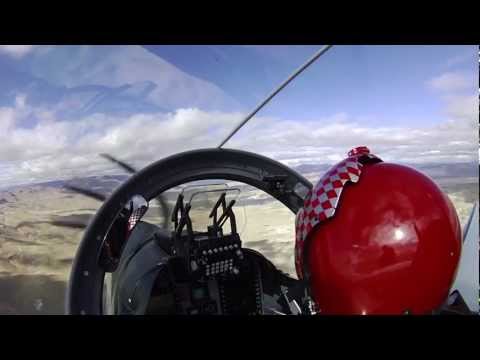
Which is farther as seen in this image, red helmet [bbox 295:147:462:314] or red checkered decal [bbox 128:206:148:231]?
red checkered decal [bbox 128:206:148:231]

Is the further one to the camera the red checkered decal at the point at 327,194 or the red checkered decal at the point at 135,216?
the red checkered decal at the point at 135,216

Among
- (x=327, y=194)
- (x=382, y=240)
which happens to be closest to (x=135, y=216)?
(x=327, y=194)

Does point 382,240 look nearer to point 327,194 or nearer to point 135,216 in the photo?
point 327,194

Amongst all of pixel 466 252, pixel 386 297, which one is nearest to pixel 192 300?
pixel 386 297

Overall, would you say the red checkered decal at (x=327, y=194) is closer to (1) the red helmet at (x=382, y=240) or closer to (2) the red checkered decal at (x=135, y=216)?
(1) the red helmet at (x=382, y=240)

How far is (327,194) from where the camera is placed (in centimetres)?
115

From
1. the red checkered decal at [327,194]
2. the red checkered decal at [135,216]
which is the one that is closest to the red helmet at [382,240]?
the red checkered decal at [327,194]

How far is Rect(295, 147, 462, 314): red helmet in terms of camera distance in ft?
3.53

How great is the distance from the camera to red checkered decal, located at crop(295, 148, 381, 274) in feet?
3.72

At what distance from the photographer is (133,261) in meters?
1.64

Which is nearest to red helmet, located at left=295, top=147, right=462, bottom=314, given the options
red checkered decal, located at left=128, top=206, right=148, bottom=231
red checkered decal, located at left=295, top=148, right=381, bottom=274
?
red checkered decal, located at left=295, top=148, right=381, bottom=274

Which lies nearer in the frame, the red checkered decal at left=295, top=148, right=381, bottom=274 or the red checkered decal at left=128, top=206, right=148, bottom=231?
the red checkered decal at left=295, top=148, right=381, bottom=274

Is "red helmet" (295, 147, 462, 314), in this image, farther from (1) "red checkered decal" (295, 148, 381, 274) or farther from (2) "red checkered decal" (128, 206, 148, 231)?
(2) "red checkered decal" (128, 206, 148, 231)

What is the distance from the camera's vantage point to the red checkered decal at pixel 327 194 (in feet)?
3.72
